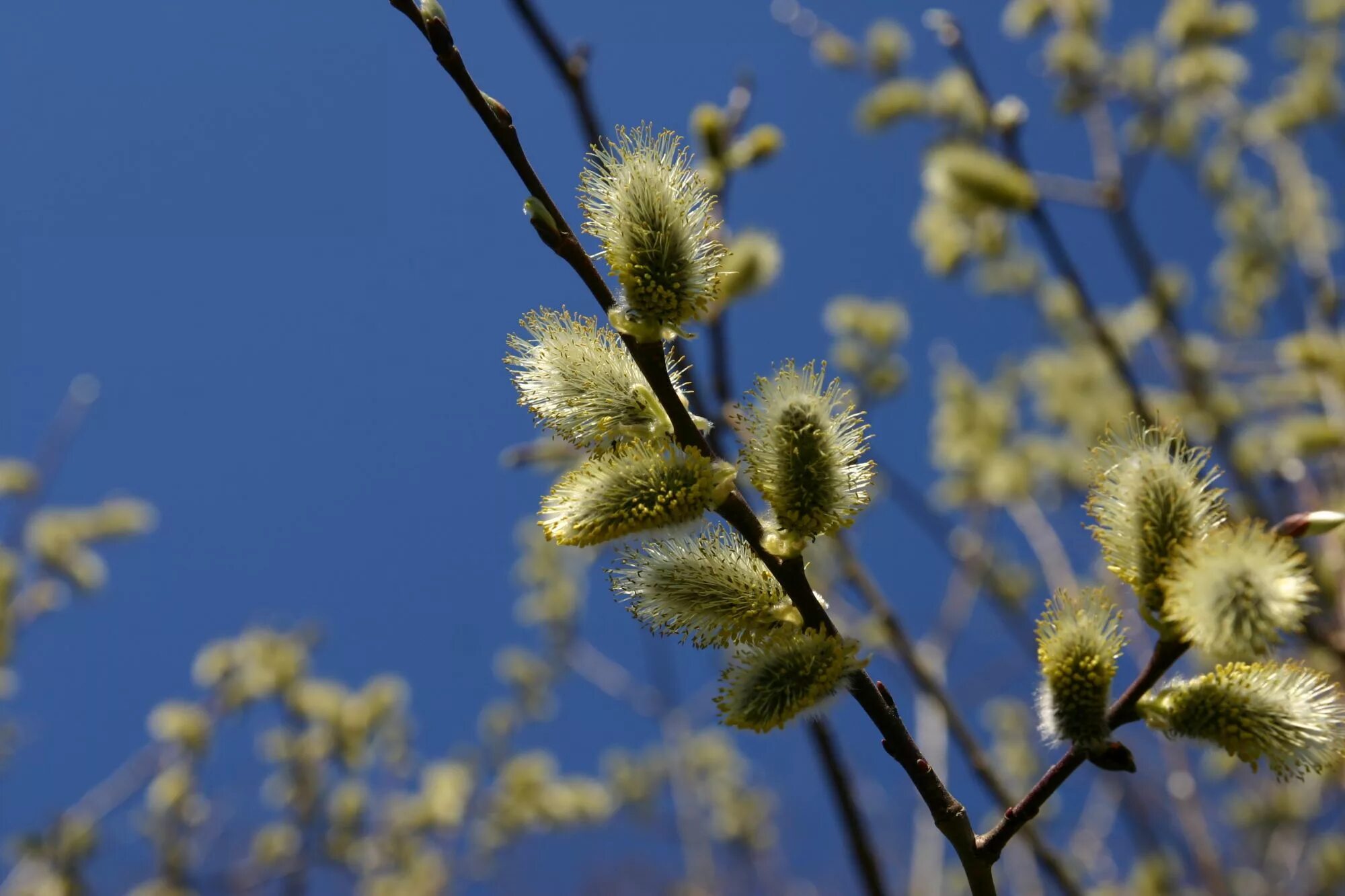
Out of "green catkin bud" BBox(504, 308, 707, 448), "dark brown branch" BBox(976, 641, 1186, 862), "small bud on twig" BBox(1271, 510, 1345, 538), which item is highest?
"green catkin bud" BBox(504, 308, 707, 448)

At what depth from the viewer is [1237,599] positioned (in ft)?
3.03

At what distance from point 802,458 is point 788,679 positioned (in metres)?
0.24

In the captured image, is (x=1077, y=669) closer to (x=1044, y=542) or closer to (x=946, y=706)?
(x=946, y=706)

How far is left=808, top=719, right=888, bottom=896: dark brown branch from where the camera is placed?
1.88m

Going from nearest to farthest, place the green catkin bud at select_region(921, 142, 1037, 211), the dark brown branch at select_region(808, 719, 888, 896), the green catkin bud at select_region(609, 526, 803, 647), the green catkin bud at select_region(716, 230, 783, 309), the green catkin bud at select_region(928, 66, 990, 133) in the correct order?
the green catkin bud at select_region(609, 526, 803, 647), the dark brown branch at select_region(808, 719, 888, 896), the green catkin bud at select_region(716, 230, 783, 309), the green catkin bud at select_region(921, 142, 1037, 211), the green catkin bud at select_region(928, 66, 990, 133)

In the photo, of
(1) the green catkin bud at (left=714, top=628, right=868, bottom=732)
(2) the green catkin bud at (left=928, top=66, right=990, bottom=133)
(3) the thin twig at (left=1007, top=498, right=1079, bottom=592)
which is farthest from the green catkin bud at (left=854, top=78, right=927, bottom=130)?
(1) the green catkin bud at (left=714, top=628, right=868, bottom=732)

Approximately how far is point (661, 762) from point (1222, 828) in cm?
345

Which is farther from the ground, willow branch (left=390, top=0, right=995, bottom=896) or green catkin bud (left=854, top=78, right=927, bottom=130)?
green catkin bud (left=854, top=78, right=927, bottom=130)

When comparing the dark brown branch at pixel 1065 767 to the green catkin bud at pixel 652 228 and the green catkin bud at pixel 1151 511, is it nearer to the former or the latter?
the green catkin bud at pixel 1151 511

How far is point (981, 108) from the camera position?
290cm

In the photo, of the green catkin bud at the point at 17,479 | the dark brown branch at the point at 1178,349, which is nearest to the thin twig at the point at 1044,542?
the dark brown branch at the point at 1178,349

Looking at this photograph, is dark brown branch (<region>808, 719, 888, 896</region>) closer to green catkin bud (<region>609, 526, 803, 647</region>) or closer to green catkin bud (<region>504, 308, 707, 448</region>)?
green catkin bud (<region>609, 526, 803, 647</region>)

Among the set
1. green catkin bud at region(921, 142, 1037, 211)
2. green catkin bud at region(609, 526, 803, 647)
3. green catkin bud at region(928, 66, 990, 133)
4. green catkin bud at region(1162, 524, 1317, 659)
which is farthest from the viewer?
green catkin bud at region(928, 66, 990, 133)

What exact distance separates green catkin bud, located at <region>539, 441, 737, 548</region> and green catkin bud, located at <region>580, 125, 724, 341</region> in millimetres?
133
